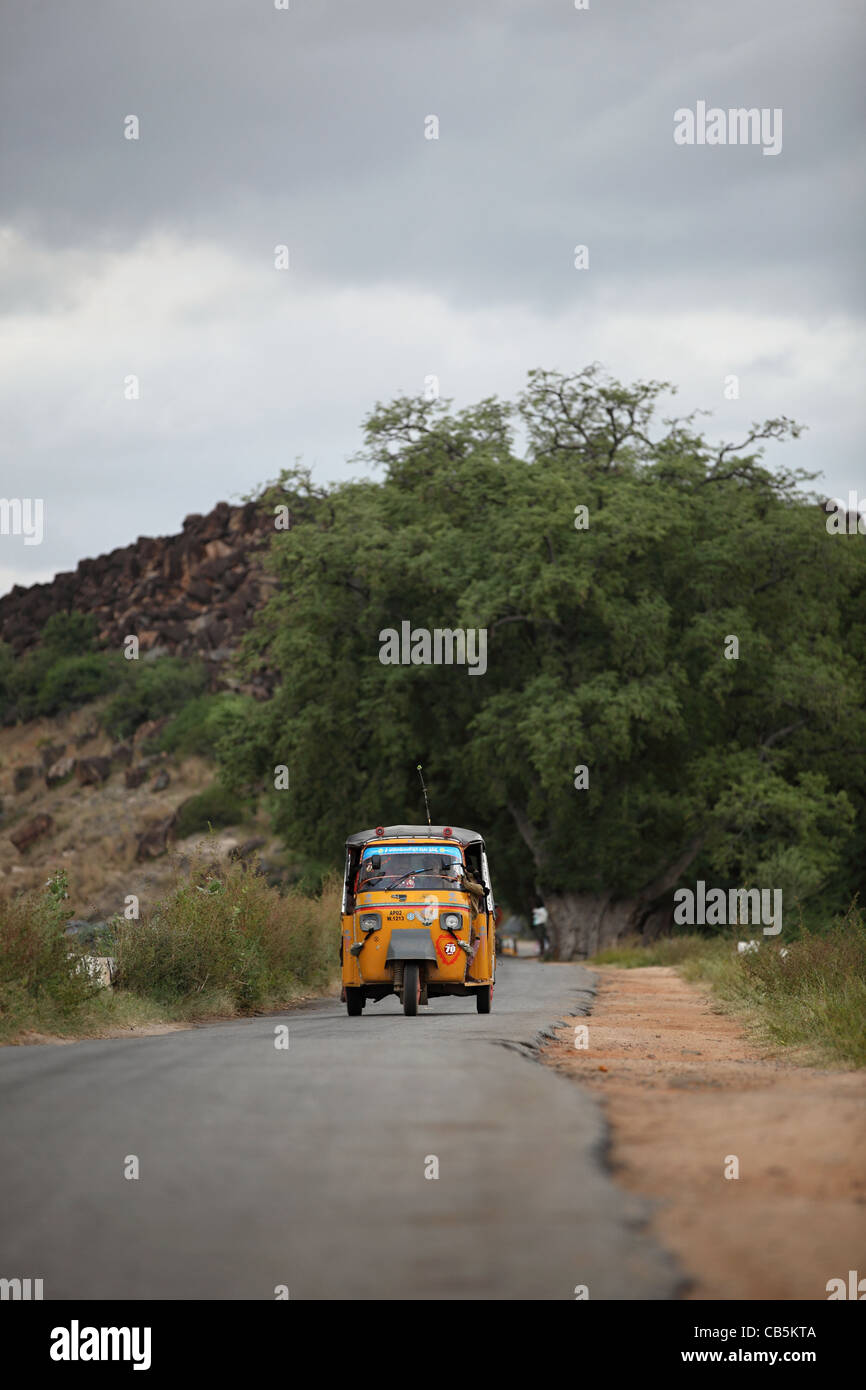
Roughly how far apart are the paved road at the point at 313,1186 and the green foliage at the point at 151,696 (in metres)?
96.1

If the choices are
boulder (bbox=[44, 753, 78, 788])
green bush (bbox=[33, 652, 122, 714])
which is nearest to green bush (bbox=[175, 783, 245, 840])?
boulder (bbox=[44, 753, 78, 788])

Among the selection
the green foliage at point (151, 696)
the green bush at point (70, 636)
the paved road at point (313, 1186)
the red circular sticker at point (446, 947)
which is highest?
the green bush at point (70, 636)

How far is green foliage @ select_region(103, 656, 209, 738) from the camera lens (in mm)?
105500

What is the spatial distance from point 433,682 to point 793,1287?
45.2 m

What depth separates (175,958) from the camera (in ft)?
69.1

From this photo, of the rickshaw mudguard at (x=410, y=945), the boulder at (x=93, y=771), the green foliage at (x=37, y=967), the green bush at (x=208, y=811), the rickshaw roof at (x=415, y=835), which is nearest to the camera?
the green foliage at (x=37, y=967)

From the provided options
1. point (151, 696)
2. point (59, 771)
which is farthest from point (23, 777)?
point (151, 696)

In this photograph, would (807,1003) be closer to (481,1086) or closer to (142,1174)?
(481,1086)

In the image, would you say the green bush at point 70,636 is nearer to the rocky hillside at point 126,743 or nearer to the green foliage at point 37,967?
the rocky hillside at point 126,743

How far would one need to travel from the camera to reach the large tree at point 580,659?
1807 inches

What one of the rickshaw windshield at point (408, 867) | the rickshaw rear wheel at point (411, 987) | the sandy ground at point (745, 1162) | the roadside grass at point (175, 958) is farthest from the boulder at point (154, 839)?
the sandy ground at point (745, 1162)

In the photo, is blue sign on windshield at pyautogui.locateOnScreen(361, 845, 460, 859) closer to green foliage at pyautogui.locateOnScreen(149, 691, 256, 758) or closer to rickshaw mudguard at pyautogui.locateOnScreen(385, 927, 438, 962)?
rickshaw mudguard at pyautogui.locateOnScreen(385, 927, 438, 962)

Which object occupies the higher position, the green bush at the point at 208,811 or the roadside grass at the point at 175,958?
the green bush at the point at 208,811

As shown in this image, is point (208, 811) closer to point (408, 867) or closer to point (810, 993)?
point (408, 867)
